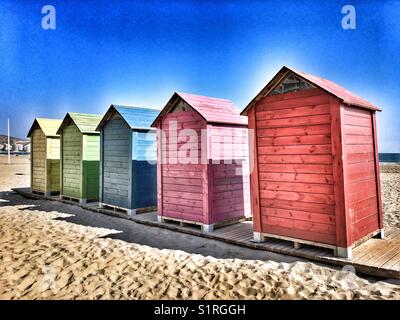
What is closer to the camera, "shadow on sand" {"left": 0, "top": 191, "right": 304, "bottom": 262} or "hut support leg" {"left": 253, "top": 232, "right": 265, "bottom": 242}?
"shadow on sand" {"left": 0, "top": 191, "right": 304, "bottom": 262}

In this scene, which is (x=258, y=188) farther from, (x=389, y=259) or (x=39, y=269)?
(x=39, y=269)

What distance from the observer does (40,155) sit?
15039 mm

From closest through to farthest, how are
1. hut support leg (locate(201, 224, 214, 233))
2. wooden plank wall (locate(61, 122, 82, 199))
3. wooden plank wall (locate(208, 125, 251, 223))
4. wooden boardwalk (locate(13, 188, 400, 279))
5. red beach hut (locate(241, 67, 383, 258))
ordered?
wooden boardwalk (locate(13, 188, 400, 279)) < red beach hut (locate(241, 67, 383, 258)) < hut support leg (locate(201, 224, 214, 233)) < wooden plank wall (locate(208, 125, 251, 223)) < wooden plank wall (locate(61, 122, 82, 199))

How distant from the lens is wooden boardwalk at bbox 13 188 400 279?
4902mm

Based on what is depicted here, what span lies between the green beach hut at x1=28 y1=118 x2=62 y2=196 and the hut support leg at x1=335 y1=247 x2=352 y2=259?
13.0 metres

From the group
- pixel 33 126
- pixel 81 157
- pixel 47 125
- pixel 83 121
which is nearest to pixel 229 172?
pixel 81 157

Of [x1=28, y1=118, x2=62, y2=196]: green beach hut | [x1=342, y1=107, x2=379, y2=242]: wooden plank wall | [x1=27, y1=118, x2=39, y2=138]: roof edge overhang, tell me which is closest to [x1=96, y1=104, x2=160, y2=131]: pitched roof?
[x1=28, y1=118, x2=62, y2=196]: green beach hut

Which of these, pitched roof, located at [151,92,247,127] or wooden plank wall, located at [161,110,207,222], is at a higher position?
pitched roof, located at [151,92,247,127]

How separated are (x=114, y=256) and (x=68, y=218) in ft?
15.2

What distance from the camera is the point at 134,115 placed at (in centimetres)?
1042

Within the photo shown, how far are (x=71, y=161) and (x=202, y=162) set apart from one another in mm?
7595

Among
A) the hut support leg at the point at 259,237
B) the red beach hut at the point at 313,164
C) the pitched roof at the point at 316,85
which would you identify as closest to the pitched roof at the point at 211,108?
the pitched roof at the point at 316,85

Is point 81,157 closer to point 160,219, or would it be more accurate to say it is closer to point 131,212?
point 131,212

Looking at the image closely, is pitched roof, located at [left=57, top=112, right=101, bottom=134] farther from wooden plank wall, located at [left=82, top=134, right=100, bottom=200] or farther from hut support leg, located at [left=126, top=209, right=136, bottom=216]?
hut support leg, located at [left=126, top=209, right=136, bottom=216]
